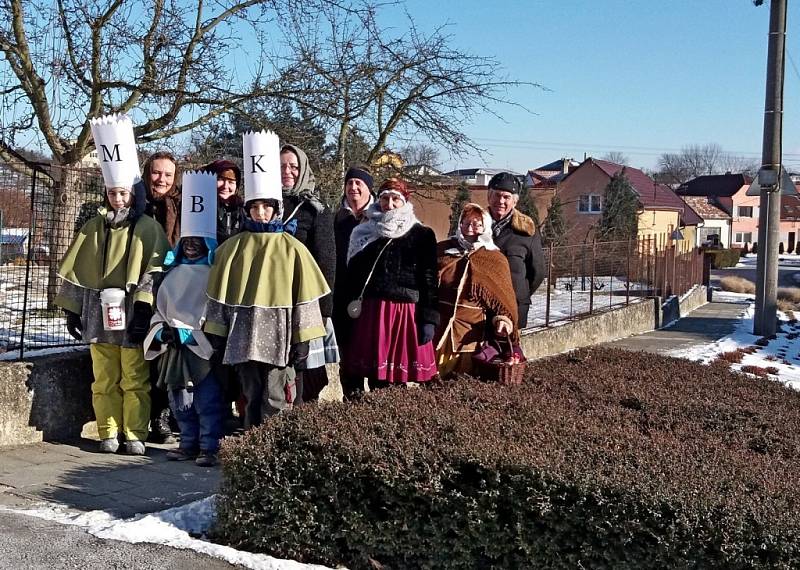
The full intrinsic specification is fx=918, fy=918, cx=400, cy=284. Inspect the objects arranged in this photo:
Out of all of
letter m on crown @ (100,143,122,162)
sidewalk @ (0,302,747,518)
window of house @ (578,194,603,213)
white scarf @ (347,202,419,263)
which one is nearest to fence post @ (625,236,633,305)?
white scarf @ (347,202,419,263)

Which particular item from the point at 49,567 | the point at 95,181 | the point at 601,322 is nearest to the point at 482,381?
the point at 49,567

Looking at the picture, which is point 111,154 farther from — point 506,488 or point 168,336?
point 506,488

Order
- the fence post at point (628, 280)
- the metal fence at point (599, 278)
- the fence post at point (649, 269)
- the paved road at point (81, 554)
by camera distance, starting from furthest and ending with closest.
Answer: the fence post at point (649, 269)
the fence post at point (628, 280)
the metal fence at point (599, 278)
the paved road at point (81, 554)

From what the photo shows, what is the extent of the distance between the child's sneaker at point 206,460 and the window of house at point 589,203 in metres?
47.7

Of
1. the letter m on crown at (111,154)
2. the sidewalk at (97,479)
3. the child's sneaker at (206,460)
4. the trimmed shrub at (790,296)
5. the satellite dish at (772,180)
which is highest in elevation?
the satellite dish at (772,180)

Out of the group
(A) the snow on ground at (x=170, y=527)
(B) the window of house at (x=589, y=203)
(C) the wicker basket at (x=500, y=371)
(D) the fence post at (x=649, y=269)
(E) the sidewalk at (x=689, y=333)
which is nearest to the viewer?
(A) the snow on ground at (x=170, y=527)

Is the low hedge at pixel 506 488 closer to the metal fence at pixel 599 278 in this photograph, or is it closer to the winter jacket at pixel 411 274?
the winter jacket at pixel 411 274

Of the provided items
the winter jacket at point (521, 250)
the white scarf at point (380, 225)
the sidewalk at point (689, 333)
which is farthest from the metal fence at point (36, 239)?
the sidewalk at point (689, 333)

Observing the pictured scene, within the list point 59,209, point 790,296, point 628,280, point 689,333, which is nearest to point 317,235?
point 59,209

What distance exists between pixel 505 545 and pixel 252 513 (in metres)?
1.21

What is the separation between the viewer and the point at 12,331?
7.73m

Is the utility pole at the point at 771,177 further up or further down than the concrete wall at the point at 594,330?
further up

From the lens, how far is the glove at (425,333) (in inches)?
230

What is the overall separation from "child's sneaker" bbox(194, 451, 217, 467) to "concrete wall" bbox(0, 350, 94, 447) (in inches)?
46.5
